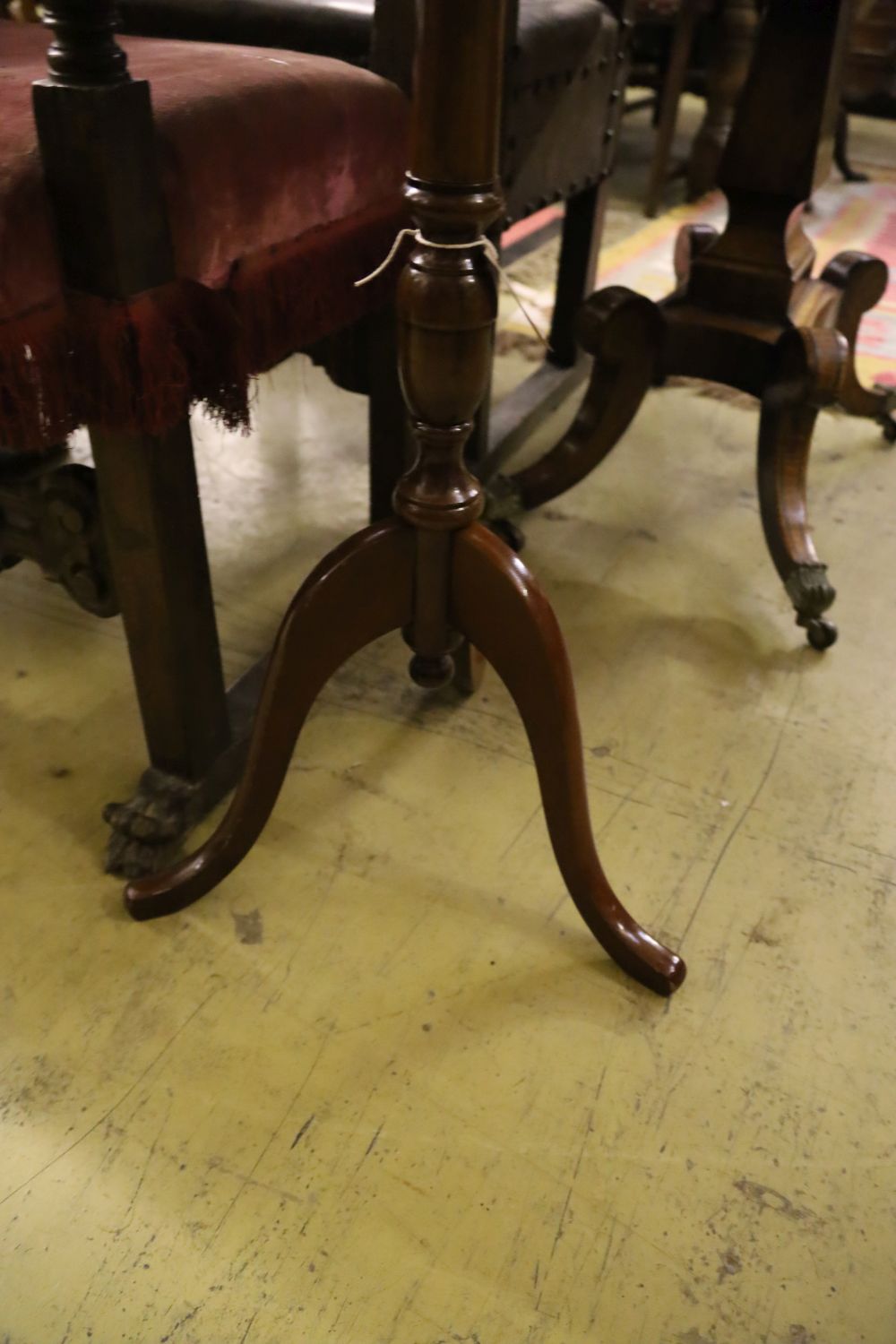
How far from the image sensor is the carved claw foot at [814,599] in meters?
1.18

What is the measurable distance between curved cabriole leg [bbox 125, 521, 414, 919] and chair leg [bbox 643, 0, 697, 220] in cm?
252

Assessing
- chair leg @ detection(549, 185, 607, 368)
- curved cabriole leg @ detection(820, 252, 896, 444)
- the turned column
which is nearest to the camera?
the turned column

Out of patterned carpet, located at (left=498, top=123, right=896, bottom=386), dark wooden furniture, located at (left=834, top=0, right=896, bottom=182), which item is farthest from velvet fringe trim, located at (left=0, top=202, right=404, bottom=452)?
dark wooden furniture, located at (left=834, top=0, right=896, bottom=182)

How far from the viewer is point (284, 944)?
33.0 inches

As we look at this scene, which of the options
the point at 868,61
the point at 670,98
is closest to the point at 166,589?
the point at 670,98

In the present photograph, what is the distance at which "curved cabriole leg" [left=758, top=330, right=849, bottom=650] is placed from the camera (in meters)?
1.17

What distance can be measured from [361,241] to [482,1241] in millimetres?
816

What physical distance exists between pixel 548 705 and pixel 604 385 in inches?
27.7

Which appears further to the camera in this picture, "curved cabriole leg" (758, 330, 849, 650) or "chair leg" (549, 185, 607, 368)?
"chair leg" (549, 185, 607, 368)

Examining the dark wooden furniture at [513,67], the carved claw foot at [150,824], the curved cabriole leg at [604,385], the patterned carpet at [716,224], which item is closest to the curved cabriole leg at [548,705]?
the carved claw foot at [150,824]

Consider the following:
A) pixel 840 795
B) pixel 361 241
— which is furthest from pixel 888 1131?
pixel 361 241

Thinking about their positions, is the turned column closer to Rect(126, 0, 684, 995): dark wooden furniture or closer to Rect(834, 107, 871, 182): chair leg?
Rect(126, 0, 684, 995): dark wooden furniture

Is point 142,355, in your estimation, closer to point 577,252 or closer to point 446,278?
point 446,278

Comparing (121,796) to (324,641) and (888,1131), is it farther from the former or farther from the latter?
(888,1131)
